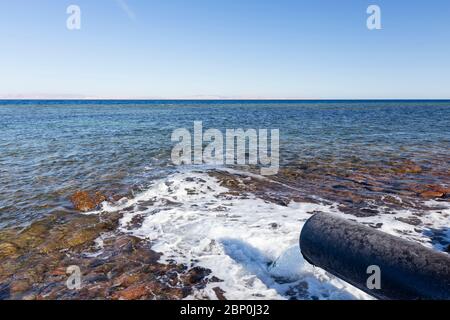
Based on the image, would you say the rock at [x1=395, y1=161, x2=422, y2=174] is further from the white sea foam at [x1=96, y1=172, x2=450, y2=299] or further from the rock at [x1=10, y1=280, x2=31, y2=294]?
the rock at [x1=10, y1=280, x2=31, y2=294]

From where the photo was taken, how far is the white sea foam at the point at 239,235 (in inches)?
237

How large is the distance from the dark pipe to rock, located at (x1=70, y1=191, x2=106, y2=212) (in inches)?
300

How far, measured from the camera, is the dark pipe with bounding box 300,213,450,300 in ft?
13.5

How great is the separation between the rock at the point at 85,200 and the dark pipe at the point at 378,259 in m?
7.61

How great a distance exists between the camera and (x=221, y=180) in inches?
538

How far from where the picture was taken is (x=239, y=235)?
8.27m

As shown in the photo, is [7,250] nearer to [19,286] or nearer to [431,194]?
[19,286]

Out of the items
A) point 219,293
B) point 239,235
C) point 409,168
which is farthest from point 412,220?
point 409,168

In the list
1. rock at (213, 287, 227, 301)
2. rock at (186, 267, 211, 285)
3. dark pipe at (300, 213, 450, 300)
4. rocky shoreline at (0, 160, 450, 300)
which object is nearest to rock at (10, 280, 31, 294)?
rocky shoreline at (0, 160, 450, 300)

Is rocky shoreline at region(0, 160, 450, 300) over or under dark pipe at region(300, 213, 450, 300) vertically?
under

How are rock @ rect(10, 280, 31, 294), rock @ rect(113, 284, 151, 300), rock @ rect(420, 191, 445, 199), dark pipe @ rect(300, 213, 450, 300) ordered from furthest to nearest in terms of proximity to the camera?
rock @ rect(420, 191, 445, 199), rock @ rect(10, 280, 31, 294), rock @ rect(113, 284, 151, 300), dark pipe @ rect(300, 213, 450, 300)
